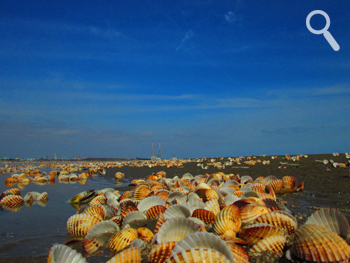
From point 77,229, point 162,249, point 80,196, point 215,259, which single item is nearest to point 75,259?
point 162,249

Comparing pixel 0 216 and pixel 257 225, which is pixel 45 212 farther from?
pixel 257 225

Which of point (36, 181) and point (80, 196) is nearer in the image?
point (80, 196)

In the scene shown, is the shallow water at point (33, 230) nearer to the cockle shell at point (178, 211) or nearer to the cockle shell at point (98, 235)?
the cockle shell at point (98, 235)

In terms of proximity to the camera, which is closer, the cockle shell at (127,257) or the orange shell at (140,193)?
the cockle shell at (127,257)

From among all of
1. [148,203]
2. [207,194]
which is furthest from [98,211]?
[207,194]

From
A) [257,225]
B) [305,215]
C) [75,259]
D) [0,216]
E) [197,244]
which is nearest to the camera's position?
[197,244]

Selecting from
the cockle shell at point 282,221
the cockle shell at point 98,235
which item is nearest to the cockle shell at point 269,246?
the cockle shell at point 282,221

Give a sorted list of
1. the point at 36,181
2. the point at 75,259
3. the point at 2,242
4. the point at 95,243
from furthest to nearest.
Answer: the point at 36,181, the point at 2,242, the point at 95,243, the point at 75,259

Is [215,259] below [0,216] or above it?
above
